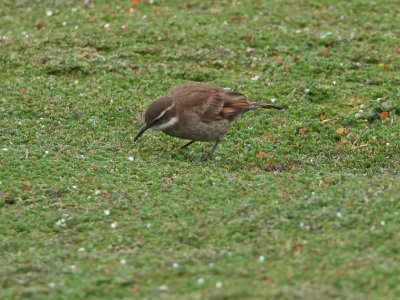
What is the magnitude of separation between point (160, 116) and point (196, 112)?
0.54 meters

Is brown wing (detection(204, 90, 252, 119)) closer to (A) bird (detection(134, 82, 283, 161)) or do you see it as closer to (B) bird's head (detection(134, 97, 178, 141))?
(A) bird (detection(134, 82, 283, 161))

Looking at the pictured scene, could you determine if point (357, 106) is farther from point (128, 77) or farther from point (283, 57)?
point (128, 77)

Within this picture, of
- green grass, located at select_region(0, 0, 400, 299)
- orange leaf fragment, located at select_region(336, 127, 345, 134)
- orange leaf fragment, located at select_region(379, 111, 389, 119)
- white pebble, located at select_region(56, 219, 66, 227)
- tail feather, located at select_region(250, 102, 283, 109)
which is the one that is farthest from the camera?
orange leaf fragment, located at select_region(379, 111, 389, 119)

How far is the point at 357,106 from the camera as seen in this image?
12.4 metres

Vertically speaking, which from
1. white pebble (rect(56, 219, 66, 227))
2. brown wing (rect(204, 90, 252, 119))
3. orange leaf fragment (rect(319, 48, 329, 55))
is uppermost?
brown wing (rect(204, 90, 252, 119))

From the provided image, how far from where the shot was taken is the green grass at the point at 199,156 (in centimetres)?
750

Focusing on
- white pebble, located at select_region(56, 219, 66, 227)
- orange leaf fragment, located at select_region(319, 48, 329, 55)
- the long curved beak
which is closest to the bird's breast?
the long curved beak

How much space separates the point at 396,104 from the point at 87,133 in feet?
14.4

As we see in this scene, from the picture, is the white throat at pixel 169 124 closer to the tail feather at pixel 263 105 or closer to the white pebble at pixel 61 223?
the tail feather at pixel 263 105

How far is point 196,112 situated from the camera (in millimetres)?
11156

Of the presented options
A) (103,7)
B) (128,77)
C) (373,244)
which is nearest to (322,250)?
(373,244)

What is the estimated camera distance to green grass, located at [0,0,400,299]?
750cm

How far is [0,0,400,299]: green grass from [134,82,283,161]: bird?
0.32m

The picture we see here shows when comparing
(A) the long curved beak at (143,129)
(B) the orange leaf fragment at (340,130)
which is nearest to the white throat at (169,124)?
(A) the long curved beak at (143,129)
